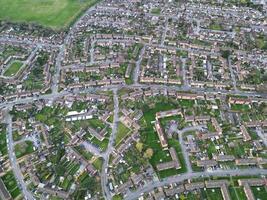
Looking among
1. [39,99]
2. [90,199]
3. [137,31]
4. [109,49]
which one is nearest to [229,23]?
[137,31]

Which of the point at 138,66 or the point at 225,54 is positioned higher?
the point at 225,54

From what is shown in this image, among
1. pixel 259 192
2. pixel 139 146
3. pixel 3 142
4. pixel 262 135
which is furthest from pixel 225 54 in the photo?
pixel 3 142

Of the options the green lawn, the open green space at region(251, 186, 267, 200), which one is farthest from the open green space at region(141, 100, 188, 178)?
the green lawn

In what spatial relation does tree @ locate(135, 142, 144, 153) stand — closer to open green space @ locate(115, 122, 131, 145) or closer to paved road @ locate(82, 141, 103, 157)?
open green space @ locate(115, 122, 131, 145)

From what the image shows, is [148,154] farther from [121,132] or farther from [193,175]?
[193,175]

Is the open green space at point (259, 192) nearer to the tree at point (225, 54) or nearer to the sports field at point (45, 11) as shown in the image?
the tree at point (225, 54)
